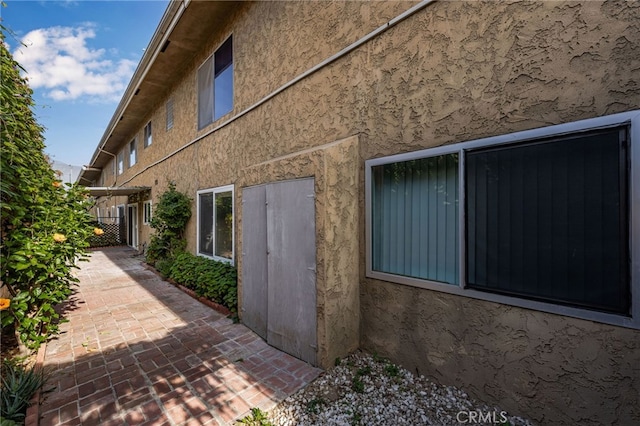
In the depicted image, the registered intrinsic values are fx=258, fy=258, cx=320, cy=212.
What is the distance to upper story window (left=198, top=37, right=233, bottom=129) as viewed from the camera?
698 cm

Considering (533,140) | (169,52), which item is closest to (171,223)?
(169,52)

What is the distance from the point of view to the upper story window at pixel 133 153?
14.7m

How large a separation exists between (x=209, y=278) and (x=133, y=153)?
13.5 meters

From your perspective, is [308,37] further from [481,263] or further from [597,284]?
[597,284]

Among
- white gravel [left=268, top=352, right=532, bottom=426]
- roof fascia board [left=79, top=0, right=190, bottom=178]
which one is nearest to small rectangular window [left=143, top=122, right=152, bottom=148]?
roof fascia board [left=79, top=0, right=190, bottom=178]

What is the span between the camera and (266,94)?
5590 millimetres

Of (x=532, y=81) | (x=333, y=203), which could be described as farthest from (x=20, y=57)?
(x=532, y=81)

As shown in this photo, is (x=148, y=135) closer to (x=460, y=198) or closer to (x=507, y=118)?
(x=460, y=198)

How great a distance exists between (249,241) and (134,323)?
111 inches

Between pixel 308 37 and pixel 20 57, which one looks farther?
pixel 308 37

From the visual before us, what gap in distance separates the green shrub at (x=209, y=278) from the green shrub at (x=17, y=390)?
8.85ft

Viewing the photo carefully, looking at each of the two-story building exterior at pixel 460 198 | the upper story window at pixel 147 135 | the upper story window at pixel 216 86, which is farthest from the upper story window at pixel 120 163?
the two-story building exterior at pixel 460 198

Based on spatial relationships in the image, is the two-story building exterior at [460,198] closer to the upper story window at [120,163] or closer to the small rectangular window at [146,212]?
the small rectangular window at [146,212]

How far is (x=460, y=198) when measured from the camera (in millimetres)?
2908
